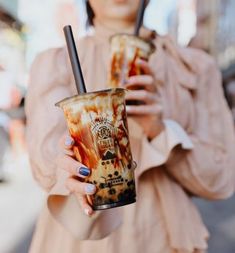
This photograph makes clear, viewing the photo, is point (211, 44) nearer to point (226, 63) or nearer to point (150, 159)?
point (226, 63)

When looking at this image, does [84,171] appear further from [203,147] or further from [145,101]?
[203,147]

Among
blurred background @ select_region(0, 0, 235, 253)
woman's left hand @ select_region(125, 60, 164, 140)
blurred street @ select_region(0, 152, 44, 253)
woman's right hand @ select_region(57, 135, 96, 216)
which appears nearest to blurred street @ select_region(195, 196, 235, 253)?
blurred background @ select_region(0, 0, 235, 253)

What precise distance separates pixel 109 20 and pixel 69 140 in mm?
391

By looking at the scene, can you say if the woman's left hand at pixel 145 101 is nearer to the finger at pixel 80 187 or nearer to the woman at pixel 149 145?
the woman at pixel 149 145

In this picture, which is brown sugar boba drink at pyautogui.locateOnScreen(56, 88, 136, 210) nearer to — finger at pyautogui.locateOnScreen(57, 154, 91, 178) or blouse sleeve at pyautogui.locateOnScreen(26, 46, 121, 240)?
finger at pyautogui.locateOnScreen(57, 154, 91, 178)

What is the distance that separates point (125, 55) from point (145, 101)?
84mm

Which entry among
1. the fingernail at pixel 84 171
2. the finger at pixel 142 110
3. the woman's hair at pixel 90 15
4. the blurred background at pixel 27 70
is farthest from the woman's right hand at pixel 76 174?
the blurred background at pixel 27 70

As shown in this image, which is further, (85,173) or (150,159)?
(150,159)

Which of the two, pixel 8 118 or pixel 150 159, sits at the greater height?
pixel 8 118

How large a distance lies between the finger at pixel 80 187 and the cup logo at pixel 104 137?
40mm

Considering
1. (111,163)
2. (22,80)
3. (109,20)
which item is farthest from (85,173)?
(22,80)

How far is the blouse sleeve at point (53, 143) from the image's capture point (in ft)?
2.24

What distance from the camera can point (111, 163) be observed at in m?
0.54

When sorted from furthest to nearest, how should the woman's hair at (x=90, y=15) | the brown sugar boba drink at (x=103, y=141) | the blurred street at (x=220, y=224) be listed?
the blurred street at (x=220, y=224), the woman's hair at (x=90, y=15), the brown sugar boba drink at (x=103, y=141)
